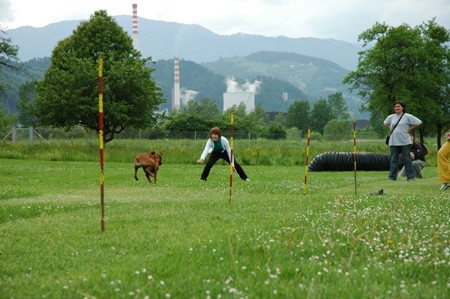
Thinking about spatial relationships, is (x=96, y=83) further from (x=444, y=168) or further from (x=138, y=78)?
(x=444, y=168)

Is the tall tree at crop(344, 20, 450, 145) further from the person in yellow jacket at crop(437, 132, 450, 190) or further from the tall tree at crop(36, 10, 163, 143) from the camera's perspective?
the person in yellow jacket at crop(437, 132, 450, 190)

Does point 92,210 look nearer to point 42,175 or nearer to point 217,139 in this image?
point 217,139

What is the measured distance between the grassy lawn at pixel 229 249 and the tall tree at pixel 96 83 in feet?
105

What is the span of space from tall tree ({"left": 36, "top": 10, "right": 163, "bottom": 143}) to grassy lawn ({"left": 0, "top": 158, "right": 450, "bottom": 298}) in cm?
3197

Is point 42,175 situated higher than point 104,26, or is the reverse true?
point 104,26

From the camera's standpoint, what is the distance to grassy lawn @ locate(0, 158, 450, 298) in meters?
5.38

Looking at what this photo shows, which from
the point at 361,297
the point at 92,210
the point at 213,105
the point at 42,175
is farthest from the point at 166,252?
the point at 213,105

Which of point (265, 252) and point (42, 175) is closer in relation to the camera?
point (265, 252)

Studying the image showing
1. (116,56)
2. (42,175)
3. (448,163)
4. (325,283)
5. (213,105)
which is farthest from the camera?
(213,105)

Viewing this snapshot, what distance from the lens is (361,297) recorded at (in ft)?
16.7

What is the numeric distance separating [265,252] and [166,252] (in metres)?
1.11

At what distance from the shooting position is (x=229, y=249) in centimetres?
702

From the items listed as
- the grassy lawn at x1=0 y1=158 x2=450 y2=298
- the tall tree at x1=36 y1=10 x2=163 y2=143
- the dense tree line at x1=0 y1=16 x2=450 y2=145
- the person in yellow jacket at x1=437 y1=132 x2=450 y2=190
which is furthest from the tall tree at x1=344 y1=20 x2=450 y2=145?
the grassy lawn at x1=0 y1=158 x2=450 y2=298

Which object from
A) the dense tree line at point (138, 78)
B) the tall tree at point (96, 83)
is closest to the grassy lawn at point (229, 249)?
A: the dense tree line at point (138, 78)
